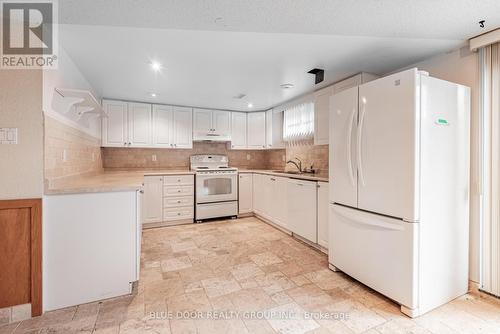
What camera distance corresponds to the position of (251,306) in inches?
72.7

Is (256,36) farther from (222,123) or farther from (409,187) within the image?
(222,123)

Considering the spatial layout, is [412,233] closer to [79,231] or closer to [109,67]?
[79,231]

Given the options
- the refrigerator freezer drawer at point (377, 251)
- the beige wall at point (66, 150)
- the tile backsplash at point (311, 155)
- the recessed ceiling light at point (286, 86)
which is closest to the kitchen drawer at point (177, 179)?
the beige wall at point (66, 150)

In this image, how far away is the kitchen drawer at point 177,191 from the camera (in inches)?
156

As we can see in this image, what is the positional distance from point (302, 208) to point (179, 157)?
9.07 feet

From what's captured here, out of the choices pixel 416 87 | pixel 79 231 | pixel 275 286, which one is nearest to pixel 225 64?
pixel 416 87

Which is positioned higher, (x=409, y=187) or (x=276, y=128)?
(x=276, y=128)

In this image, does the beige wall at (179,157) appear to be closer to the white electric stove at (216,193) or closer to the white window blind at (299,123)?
the white electric stove at (216,193)

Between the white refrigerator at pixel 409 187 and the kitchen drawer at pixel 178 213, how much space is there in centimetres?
277

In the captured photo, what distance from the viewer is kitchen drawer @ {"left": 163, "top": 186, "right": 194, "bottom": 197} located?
13.0 feet

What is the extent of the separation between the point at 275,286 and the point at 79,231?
1683 millimetres

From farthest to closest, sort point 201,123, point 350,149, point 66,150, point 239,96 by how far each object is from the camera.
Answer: point 201,123
point 239,96
point 66,150
point 350,149

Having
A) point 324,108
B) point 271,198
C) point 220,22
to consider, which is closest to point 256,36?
point 220,22

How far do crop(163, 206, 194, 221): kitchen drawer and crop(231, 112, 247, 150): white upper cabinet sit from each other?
1559 mm
